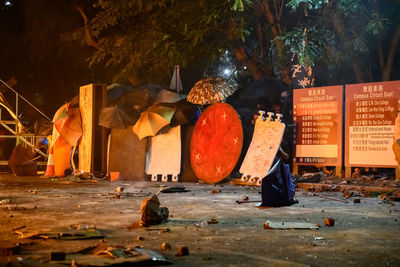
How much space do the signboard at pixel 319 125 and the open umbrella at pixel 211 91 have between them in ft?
6.80

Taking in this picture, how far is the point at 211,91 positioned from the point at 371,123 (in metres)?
4.55

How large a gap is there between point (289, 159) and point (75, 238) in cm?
982

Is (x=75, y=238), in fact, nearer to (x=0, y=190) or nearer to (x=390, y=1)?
(x=0, y=190)

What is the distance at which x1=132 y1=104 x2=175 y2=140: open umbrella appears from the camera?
15508 mm

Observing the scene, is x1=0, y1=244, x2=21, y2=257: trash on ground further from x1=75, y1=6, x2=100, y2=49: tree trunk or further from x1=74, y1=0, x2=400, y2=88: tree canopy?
x1=75, y1=6, x2=100, y2=49: tree trunk

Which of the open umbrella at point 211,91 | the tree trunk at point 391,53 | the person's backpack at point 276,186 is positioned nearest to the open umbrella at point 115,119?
the open umbrella at point 211,91

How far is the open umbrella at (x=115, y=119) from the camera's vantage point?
16.1 m

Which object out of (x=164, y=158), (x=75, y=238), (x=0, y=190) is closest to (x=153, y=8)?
(x=164, y=158)

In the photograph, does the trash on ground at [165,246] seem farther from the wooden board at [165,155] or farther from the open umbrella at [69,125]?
the open umbrella at [69,125]

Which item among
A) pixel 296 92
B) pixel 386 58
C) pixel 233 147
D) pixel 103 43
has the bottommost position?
pixel 233 147

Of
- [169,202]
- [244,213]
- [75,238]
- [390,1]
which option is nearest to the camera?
[75,238]

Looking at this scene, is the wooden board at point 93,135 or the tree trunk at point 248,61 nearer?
the wooden board at point 93,135

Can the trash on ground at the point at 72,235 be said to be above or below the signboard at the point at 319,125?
below

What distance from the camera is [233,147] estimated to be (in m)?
14.1
